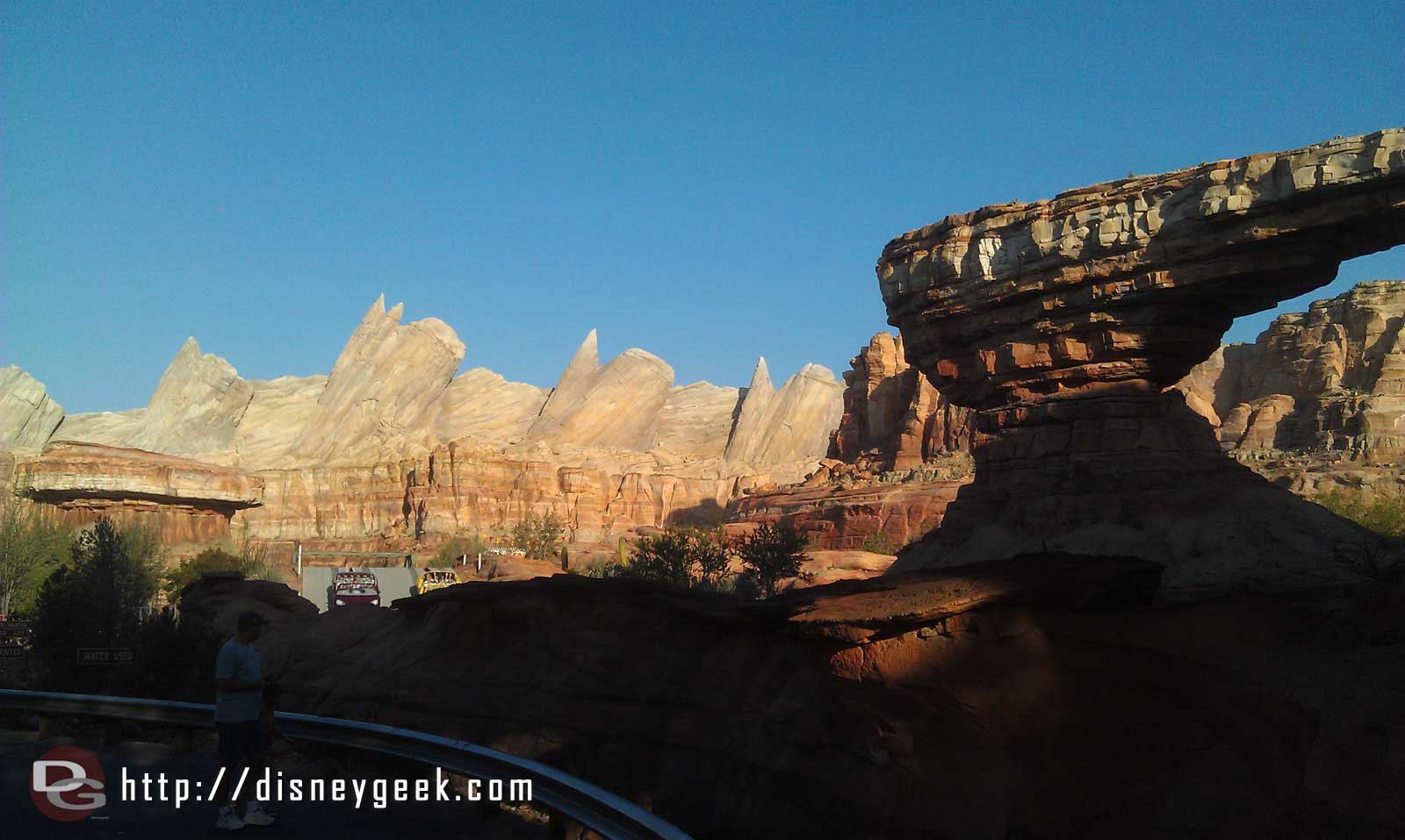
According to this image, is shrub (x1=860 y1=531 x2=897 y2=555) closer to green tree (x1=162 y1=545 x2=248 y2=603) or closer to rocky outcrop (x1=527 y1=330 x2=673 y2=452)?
green tree (x1=162 y1=545 x2=248 y2=603)

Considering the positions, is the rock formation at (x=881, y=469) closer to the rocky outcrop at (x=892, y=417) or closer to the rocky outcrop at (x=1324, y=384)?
the rocky outcrop at (x=892, y=417)

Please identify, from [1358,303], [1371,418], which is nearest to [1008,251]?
[1371,418]

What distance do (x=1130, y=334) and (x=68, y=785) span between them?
818 inches

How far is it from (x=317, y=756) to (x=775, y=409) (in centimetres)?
11314

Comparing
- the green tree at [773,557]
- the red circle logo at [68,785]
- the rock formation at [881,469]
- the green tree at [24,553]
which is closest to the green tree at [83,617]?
the green tree at [24,553]

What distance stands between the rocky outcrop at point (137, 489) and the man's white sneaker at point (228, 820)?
35.6 m

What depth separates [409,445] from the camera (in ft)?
264

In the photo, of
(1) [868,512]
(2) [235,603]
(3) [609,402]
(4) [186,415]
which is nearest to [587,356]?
(3) [609,402]

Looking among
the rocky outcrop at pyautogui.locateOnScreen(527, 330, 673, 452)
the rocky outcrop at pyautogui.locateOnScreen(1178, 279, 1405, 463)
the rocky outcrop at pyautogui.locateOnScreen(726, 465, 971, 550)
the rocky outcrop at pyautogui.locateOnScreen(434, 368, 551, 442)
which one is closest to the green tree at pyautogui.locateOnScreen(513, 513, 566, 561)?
the rocky outcrop at pyautogui.locateOnScreen(726, 465, 971, 550)

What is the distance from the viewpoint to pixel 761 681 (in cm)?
931

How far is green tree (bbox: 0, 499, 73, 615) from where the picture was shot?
23500 mm

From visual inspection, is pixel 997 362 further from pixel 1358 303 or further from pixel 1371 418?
pixel 1358 303

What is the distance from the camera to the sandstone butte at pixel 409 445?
44844mm

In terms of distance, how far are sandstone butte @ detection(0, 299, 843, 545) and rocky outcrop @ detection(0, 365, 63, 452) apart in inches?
8.0
